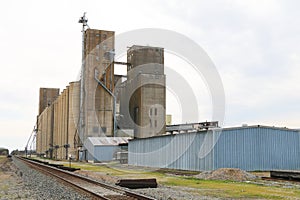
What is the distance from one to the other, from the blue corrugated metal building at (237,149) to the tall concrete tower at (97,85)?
35.5 m

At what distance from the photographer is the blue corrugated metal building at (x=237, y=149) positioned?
2902 centimetres

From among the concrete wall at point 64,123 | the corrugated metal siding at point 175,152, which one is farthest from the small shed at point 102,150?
the corrugated metal siding at point 175,152

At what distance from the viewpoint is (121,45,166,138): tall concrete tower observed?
70000 millimetres

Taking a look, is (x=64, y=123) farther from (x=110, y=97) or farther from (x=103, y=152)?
(x=103, y=152)

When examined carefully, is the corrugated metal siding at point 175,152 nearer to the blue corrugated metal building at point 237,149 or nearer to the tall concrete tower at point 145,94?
the blue corrugated metal building at point 237,149

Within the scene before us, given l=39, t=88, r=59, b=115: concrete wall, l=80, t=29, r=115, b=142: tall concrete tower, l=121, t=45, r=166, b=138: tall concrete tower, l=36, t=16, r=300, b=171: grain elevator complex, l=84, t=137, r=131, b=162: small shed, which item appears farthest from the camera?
l=39, t=88, r=59, b=115: concrete wall

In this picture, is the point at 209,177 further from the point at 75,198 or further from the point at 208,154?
the point at 75,198

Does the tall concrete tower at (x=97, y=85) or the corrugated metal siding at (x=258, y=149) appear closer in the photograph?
the corrugated metal siding at (x=258, y=149)

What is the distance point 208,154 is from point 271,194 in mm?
13770

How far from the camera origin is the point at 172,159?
111 ft

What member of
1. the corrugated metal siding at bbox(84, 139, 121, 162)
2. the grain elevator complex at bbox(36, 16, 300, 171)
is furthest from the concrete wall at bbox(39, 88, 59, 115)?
the corrugated metal siding at bbox(84, 139, 121, 162)

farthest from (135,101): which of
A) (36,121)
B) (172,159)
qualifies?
(36,121)

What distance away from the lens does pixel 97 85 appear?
69562 millimetres

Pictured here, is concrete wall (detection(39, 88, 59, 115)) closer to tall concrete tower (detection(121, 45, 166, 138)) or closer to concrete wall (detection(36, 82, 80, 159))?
concrete wall (detection(36, 82, 80, 159))
